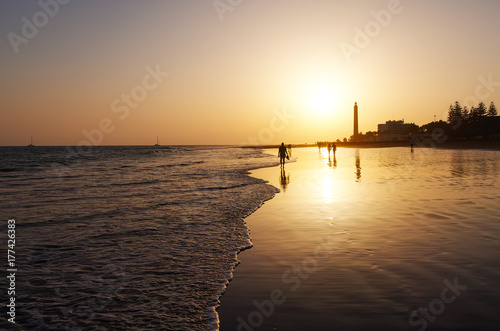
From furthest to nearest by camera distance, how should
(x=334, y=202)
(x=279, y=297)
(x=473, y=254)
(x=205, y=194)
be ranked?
1. (x=205, y=194)
2. (x=334, y=202)
3. (x=473, y=254)
4. (x=279, y=297)

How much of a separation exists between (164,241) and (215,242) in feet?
4.48

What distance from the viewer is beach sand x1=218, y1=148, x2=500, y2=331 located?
4.41 meters

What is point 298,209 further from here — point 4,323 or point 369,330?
point 4,323

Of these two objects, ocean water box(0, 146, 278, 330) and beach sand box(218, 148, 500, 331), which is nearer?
beach sand box(218, 148, 500, 331)

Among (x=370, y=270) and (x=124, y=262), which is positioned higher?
(x=370, y=270)

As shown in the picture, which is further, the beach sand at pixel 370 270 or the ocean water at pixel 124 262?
the ocean water at pixel 124 262

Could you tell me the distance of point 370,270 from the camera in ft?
19.6

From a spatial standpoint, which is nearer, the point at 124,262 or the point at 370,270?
the point at 370,270

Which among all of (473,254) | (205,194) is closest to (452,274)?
(473,254)

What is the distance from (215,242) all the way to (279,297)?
3.72 metres

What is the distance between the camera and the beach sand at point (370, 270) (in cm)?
441

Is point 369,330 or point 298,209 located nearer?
point 369,330

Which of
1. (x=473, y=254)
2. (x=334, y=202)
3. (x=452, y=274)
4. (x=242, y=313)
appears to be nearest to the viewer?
(x=242, y=313)

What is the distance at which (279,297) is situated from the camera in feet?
16.9
